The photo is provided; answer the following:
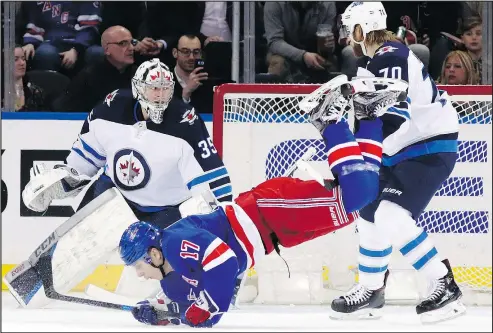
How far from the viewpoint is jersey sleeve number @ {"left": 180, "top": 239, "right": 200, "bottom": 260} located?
132 inches

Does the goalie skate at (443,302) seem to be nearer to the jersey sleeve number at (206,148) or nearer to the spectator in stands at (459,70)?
the jersey sleeve number at (206,148)

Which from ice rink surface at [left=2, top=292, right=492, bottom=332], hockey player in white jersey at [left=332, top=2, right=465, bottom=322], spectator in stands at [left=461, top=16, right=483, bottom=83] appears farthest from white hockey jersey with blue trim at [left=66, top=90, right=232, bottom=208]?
spectator in stands at [left=461, top=16, right=483, bottom=83]

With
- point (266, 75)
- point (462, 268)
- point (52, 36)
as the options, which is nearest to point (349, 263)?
point (462, 268)

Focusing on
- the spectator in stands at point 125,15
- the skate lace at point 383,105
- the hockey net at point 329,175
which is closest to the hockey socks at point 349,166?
the skate lace at point 383,105

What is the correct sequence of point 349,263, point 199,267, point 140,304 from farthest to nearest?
point 349,263, point 140,304, point 199,267

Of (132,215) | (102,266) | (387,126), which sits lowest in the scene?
(102,266)

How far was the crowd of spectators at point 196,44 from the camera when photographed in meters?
5.30

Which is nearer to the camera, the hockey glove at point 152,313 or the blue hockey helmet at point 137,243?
the blue hockey helmet at point 137,243

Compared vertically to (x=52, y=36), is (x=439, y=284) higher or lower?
lower

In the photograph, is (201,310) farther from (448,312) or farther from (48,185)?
(48,185)

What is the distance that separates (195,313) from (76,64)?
2.40 m

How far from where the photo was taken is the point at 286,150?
195 inches

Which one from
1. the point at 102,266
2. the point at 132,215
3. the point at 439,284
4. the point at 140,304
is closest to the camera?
the point at 140,304

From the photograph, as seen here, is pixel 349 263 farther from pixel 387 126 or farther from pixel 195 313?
pixel 195 313
